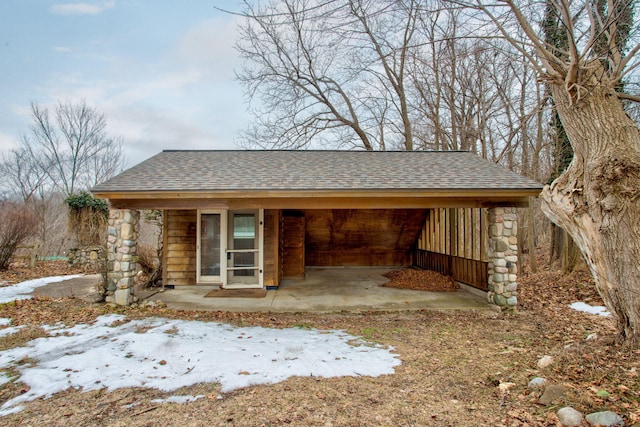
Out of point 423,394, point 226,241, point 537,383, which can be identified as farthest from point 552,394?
point 226,241

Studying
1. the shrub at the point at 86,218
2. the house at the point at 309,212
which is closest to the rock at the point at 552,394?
the house at the point at 309,212

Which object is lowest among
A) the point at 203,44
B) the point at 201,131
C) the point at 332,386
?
the point at 332,386

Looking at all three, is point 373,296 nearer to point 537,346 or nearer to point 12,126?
point 537,346

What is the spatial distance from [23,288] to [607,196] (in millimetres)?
10252

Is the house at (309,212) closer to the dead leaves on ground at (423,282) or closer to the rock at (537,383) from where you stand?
the dead leaves on ground at (423,282)

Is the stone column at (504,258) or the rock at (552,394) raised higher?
the stone column at (504,258)

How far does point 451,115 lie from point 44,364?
13.9 metres

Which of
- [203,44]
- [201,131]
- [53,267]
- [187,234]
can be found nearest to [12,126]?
[201,131]

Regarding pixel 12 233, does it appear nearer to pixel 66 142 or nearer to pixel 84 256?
pixel 84 256

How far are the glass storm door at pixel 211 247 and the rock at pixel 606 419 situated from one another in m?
6.48

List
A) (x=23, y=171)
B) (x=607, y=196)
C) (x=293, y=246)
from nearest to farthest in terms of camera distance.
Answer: (x=607, y=196)
(x=293, y=246)
(x=23, y=171)

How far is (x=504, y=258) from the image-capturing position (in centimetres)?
602

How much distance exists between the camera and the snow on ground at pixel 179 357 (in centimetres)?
329

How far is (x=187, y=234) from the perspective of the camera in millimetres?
7934
